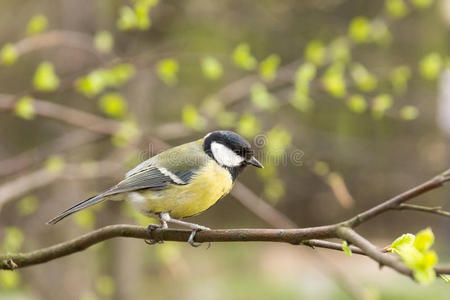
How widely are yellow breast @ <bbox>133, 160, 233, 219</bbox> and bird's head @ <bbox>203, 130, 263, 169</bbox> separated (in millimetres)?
68

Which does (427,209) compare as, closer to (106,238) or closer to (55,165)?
(106,238)

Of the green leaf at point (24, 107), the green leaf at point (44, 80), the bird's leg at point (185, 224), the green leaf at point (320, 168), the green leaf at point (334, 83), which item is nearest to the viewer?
the bird's leg at point (185, 224)

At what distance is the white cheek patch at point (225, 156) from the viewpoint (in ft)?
6.40

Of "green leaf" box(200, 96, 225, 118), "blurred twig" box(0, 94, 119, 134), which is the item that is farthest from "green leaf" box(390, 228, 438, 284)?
"green leaf" box(200, 96, 225, 118)

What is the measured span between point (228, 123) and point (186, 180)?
66cm

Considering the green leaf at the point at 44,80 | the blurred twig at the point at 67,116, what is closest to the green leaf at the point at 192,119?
the blurred twig at the point at 67,116

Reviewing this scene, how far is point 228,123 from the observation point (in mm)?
2502

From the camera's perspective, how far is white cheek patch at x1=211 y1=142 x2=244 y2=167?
76.9 inches

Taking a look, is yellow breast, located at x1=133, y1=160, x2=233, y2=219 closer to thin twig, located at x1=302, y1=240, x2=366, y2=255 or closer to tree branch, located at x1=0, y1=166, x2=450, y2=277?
tree branch, located at x1=0, y1=166, x2=450, y2=277

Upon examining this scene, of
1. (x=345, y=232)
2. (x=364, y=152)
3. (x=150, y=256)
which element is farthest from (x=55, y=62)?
(x=364, y=152)

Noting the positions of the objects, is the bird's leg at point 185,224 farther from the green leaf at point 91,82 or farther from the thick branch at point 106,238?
the green leaf at point 91,82

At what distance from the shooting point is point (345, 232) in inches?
36.0

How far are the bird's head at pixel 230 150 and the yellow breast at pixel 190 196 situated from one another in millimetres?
68

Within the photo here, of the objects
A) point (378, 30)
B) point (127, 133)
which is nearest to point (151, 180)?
point (127, 133)
